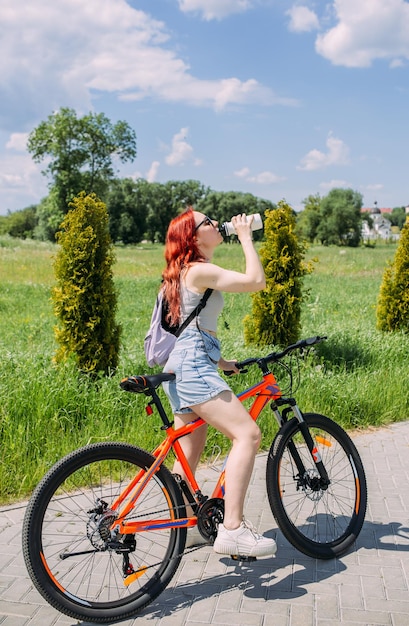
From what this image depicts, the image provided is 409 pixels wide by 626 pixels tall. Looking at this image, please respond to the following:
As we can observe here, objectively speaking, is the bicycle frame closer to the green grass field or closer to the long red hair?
the long red hair

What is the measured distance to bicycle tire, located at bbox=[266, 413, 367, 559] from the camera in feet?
12.1

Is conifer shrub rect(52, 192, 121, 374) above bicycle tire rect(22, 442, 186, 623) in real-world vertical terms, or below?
above

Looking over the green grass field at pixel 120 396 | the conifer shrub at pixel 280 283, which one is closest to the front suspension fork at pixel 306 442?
the green grass field at pixel 120 396

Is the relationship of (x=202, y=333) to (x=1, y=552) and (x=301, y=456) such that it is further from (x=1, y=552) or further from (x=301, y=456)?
(x=1, y=552)

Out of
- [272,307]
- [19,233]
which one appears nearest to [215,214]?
[19,233]

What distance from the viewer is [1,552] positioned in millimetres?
3898

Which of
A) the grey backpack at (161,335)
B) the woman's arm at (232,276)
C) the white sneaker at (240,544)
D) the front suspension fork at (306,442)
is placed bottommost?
the white sneaker at (240,544)

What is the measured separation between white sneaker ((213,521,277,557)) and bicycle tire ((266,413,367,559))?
28cm

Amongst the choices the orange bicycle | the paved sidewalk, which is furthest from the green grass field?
the orange bicycle

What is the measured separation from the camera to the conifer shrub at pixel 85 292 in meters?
6.93

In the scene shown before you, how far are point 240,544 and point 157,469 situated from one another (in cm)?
58

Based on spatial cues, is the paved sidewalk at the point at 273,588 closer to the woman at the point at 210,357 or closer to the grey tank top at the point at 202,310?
the woman at the point at 210,357

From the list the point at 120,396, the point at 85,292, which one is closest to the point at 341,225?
the point at 85,292

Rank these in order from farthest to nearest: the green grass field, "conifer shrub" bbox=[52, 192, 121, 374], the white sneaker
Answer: "conifer shrub" bbox=[52, 192, 121, 374] → the green grass field → the white sneaker
